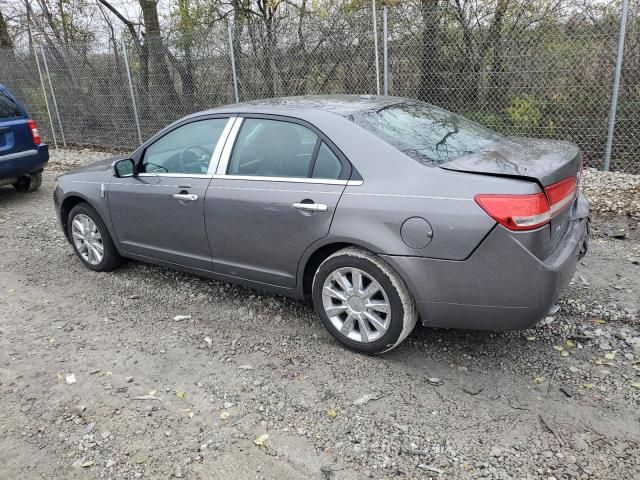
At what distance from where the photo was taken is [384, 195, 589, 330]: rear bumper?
2.78 m

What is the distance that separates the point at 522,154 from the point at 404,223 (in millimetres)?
932

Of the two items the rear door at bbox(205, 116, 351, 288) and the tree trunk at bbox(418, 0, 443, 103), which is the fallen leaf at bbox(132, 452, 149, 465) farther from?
the tree trunk at bbox(418, 0, 443, 103)

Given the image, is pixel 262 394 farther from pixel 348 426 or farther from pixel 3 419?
pixel 3 419

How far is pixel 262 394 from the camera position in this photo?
3.12 metres

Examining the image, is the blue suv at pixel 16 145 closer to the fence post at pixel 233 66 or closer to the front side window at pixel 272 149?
the fence post at pixel 233 66

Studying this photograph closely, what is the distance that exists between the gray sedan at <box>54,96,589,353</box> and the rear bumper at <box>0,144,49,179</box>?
13.4 feet

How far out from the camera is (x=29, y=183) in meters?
8.60

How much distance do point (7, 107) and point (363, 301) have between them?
6.83m

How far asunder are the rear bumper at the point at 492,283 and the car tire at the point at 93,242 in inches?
118

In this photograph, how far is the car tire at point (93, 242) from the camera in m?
4.89

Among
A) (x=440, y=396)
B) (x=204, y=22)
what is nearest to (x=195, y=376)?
(x=440, y=396)

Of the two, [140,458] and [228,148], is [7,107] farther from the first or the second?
[140,458]

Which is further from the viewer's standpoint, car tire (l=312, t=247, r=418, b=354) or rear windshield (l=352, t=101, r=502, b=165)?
rear windshield (l=352, t=101, r=502, b=165)

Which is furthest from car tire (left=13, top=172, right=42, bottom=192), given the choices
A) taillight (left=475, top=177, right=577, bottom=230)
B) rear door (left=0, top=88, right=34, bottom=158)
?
taillight (left=475, top=177, right=577, bottom=230)
